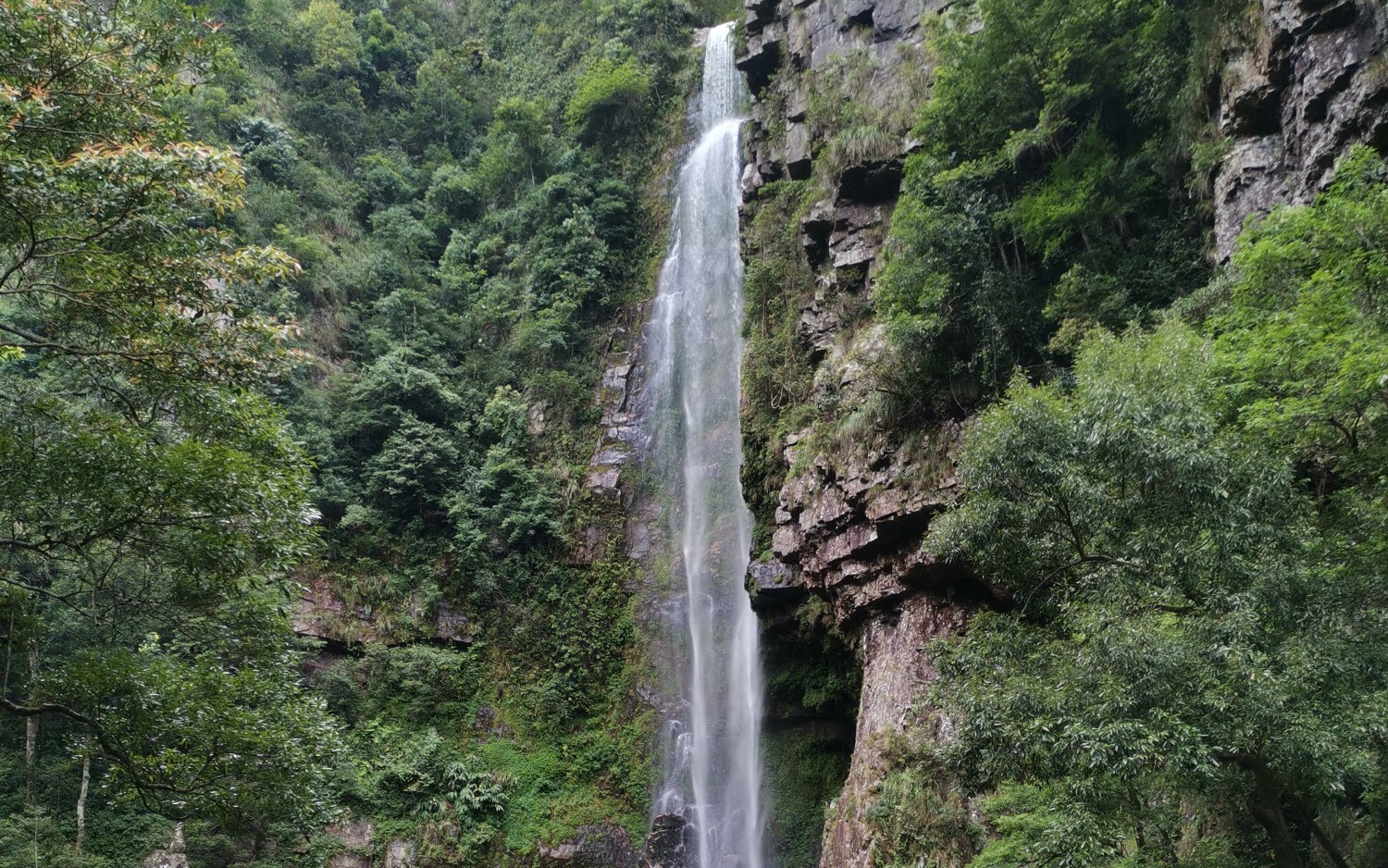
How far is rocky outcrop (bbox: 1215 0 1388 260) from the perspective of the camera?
991cm

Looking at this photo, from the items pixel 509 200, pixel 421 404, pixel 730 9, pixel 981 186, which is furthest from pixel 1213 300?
pixel 730 9

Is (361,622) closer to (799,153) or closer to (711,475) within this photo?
(711,475)

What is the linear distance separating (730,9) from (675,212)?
38.8 feet

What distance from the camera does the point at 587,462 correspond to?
24469 mm

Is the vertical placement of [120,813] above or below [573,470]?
below

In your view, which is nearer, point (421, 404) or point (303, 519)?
point (303, 519)

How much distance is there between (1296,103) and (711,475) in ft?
50.3

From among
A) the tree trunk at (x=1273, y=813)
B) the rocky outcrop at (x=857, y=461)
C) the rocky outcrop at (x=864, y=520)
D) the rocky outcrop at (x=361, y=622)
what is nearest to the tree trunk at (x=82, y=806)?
the rocky outcrop at (x=361, y=622)

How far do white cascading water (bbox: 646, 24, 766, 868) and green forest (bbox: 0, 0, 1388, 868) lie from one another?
1002mm

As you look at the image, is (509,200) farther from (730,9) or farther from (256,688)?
(256,688)

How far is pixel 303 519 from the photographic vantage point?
812 centimetres

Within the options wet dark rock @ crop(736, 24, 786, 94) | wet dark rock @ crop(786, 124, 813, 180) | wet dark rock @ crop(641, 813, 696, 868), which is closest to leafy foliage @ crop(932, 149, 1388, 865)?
wet dark rock @ crop(641, 813, 696, 868)

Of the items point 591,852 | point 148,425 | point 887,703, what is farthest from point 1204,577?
point 591,852

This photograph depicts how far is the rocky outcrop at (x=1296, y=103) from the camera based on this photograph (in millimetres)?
9914
